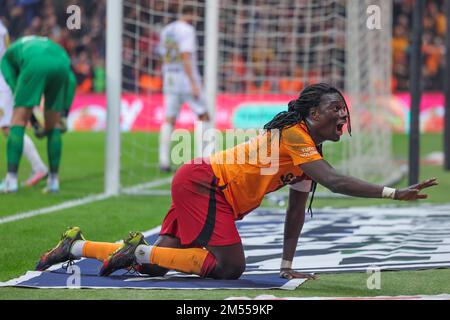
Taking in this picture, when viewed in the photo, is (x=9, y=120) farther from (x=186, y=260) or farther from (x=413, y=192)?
(x=413, y=192)

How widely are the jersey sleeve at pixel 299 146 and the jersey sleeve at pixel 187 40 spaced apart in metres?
9.07

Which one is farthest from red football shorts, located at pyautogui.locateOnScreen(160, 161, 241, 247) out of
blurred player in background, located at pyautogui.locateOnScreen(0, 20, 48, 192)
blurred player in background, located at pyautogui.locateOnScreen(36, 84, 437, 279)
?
blurred player in background, located at pyautogui.locateOnScreen(0, 20, 48, 192)

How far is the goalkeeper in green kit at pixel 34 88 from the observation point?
11.8m

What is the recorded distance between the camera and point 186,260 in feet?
21.9

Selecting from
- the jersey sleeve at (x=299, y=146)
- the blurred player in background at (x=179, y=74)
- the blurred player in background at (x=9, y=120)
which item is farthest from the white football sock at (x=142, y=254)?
the blurred player in background at (x=179, y=74)

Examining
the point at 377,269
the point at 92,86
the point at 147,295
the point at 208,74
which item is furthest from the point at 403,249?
the point at 92,86

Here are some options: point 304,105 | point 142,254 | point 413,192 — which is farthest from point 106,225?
point 413,192

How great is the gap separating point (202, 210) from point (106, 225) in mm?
3118

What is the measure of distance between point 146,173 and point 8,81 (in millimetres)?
4041

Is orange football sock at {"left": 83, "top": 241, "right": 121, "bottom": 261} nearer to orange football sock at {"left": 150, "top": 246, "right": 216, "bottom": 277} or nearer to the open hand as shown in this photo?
orange football sock at {"left": 150, "top": 246, "right": 216, "bottom": 277}

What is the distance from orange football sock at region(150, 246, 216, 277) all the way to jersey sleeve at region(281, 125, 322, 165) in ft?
2.69

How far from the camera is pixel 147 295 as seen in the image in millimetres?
6051

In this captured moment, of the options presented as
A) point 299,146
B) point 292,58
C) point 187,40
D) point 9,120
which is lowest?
point 9,120

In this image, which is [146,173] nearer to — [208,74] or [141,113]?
[208,74]
